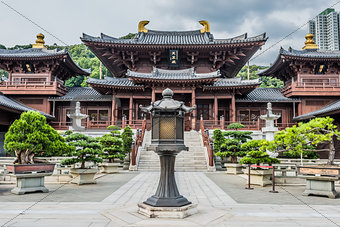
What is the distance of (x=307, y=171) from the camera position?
8102 millimetres

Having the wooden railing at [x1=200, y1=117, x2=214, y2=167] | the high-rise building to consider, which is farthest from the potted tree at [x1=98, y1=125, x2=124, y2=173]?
the high-rise building

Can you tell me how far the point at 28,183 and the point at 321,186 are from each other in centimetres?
912

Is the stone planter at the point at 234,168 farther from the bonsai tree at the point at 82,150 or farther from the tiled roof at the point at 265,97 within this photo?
the tiled roof at the point at 265,97

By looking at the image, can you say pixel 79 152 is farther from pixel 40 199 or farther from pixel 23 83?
pixel 23 83

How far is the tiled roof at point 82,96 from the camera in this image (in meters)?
24.2

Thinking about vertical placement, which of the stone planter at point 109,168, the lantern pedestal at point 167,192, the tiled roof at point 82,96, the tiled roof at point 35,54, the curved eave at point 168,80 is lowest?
the stone planter at point 109,168

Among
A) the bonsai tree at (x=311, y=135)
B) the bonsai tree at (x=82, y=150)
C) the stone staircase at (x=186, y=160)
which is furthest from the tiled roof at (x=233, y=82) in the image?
the bonsai tree at (x=82, y=150)

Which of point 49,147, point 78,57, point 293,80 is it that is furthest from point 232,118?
point 78,57

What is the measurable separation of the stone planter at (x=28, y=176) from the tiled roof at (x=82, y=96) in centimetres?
1620

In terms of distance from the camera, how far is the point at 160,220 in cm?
503

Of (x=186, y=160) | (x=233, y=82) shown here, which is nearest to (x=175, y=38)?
(x=233, y=82)

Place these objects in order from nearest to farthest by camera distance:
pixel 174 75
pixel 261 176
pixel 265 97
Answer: pixel 261 176
pixel 174 75
pixel 265 97

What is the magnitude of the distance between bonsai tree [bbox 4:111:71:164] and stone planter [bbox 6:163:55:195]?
2.17 ft

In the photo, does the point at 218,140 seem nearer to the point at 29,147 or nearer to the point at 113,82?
the point at 29,147
